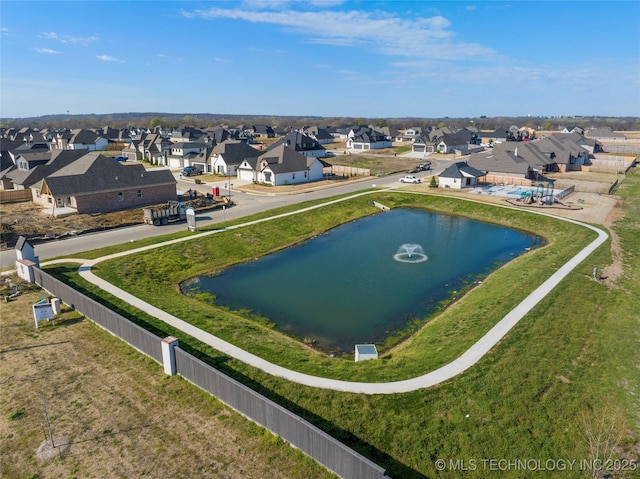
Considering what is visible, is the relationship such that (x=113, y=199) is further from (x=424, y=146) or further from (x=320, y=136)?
(x=320, y=136)

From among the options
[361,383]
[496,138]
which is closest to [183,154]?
[361,383]

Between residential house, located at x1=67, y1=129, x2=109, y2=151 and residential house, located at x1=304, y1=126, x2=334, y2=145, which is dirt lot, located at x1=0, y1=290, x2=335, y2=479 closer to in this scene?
residential house, located at x1=67, y1=129, x2=109, y2=151

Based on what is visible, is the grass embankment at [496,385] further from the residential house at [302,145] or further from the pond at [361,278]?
the residential house at [302,145]

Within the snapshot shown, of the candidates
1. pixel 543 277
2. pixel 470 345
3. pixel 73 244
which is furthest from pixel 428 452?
pixel 73 244

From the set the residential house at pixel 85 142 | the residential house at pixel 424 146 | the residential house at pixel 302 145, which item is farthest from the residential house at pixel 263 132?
the residential house at pixel 424 146

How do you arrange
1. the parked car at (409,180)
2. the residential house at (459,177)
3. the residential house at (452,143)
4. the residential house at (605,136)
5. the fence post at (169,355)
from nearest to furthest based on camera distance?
the fence post at (169,355) < the residential house at (459,177) < the parked car at (409,180) < the residential house at (452,143) < the residential house at (605,136)

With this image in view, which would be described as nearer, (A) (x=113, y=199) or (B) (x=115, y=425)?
(B) (x=115, y=425)
